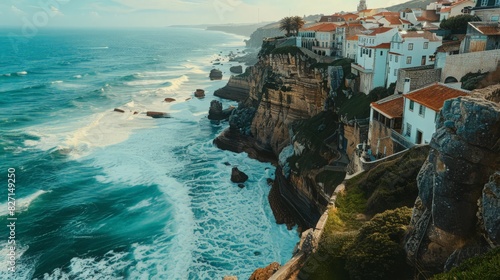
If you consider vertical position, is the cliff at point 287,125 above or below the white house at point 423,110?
below

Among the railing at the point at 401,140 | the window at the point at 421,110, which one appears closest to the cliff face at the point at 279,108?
the railing at the point at 401,140

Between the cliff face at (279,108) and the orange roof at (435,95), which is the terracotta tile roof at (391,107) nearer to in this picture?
the orange roof at (435,95)

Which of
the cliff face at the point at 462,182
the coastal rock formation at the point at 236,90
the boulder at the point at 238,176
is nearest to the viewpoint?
the cliff face at the point at 462,182

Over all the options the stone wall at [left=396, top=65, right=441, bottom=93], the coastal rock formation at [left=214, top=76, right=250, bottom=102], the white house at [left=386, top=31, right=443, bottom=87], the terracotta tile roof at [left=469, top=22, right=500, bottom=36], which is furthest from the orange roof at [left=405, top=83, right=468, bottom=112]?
the coastal rock formation at [left=214, top=76, right=250, bottom=102]

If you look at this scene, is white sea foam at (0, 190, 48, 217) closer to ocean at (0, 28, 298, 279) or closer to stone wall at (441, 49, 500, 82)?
ocean at (0, 28, 298, 279)

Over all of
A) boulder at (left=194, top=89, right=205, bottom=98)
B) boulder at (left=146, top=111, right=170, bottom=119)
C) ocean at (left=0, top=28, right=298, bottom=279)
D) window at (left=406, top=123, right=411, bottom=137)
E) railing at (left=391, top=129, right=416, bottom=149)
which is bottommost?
ocean at (left=0, top=28, right=298, bottom=279)

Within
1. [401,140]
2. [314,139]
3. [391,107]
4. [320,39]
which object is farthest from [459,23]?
[401,140]
